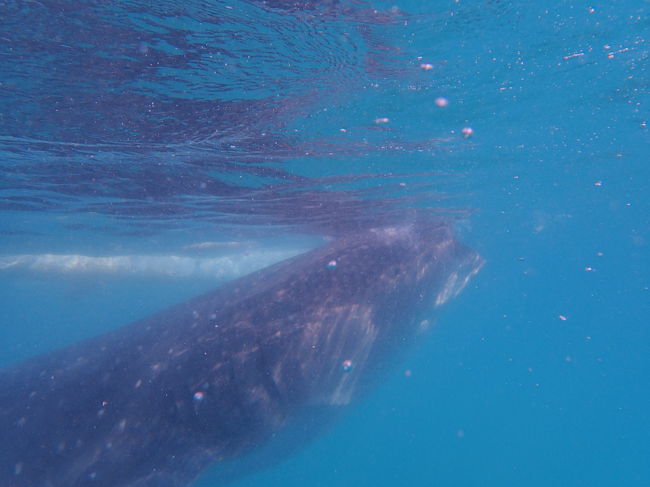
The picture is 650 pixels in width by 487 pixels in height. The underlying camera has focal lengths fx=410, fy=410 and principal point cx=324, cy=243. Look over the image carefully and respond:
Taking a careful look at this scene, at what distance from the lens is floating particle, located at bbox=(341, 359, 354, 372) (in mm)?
8555

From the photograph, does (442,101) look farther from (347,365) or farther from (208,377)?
(208,377)

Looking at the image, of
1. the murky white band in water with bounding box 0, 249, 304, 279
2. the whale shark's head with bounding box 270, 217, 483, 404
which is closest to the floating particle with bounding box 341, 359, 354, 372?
the whale shark's head with bounding box 270, 217, 483, 404

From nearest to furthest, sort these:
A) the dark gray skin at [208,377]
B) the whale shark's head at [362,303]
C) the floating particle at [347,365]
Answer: the dark gray skin at [208,377] < the whale shark's head at [362,303] < the floating particle at [347,365]

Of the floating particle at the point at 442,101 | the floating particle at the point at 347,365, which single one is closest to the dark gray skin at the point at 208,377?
the floating particle at the point at 347,365

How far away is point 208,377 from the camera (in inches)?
274

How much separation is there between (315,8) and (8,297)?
4889cm

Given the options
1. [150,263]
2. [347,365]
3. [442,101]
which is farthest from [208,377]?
[150,263]

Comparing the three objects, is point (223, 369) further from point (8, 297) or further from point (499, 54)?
point (8, 297)

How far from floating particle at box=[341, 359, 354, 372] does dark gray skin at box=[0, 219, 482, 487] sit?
3 cm

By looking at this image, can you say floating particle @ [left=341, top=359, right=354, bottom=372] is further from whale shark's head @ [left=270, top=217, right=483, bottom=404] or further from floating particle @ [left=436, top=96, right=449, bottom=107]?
floating particle @ [left=436, top=96, right=449, bottom=107]

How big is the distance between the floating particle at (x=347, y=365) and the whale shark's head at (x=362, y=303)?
2 cm

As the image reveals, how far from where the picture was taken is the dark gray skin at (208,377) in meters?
6.21

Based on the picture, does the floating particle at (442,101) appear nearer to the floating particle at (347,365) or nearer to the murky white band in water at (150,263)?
the floating particle at (347,365)

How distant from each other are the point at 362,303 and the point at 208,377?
365 cm
